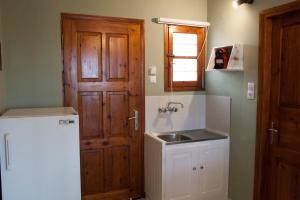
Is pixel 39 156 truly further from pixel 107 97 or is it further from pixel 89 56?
pixel 89 56

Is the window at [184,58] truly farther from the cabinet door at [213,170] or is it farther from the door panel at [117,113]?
the cabinet door at [213,170]

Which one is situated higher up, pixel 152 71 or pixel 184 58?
pixel 184 58

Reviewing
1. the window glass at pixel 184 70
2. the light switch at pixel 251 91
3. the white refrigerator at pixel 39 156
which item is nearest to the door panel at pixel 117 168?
the white refrigerator at pixel 39 156

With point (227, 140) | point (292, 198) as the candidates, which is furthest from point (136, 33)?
point (292, 198)

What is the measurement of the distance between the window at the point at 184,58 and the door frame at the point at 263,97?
0.99 metres

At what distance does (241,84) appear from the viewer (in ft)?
9.97

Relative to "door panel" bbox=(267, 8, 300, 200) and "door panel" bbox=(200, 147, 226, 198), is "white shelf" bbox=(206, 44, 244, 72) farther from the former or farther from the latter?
"door panel" bbox=(200, 147, 226, 198)

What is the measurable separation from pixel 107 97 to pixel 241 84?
62.1 inches

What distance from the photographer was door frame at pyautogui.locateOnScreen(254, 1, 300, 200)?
269 cm

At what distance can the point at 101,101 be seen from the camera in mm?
3162

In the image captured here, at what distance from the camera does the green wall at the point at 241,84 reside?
9.39 ft

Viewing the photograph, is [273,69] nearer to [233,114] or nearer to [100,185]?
[233,114]

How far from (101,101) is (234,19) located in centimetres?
185

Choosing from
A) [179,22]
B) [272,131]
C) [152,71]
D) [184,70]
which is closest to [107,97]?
[152,71]
